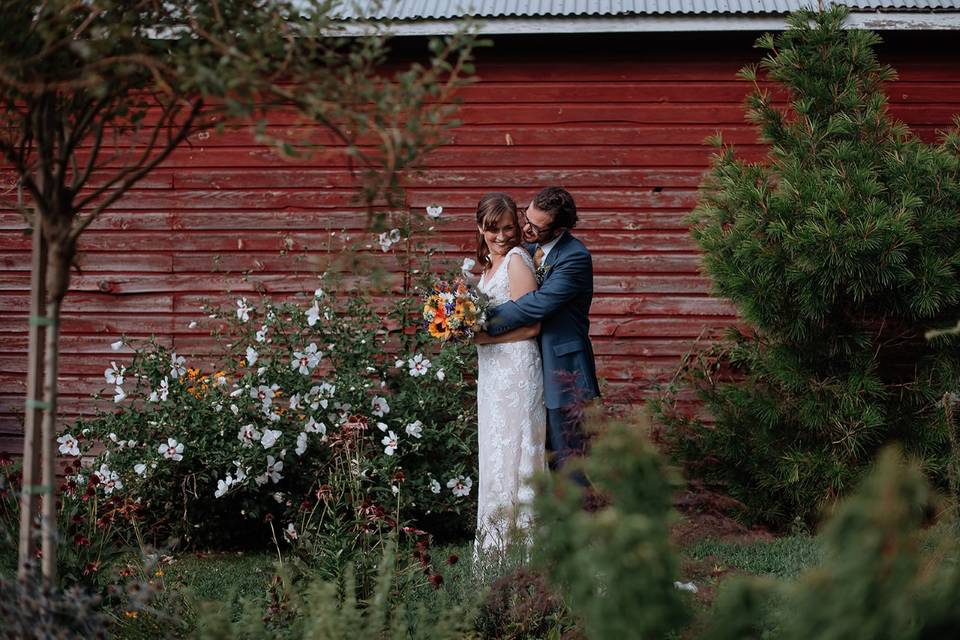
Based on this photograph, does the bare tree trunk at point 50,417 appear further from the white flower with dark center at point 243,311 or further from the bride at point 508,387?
the white flower with dark center at point 243,311

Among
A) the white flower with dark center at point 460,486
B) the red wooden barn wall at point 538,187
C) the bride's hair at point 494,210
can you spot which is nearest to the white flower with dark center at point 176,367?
the red wooden barn wall at point 538,187

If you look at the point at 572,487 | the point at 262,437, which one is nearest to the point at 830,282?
the point at 262,437

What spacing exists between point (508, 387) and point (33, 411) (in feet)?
7.69

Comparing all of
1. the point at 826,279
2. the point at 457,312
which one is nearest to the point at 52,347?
the point at 457,312

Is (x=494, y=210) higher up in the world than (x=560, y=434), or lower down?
higher up

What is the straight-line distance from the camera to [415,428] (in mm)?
5629

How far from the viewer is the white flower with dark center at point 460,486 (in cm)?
566

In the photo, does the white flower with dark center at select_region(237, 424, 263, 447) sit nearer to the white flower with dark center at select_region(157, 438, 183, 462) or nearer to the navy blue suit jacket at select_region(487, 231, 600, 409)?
the white flower with dark center at select_region(157, 438, 183, 462)

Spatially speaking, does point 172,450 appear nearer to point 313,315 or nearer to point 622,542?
point 313,315

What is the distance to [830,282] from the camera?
17.7ft

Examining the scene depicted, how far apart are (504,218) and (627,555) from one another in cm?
296

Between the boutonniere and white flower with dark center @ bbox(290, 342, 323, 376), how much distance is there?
1.74m

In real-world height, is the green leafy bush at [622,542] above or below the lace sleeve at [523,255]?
below

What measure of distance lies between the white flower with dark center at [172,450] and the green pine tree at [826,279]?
2944 millimetres
